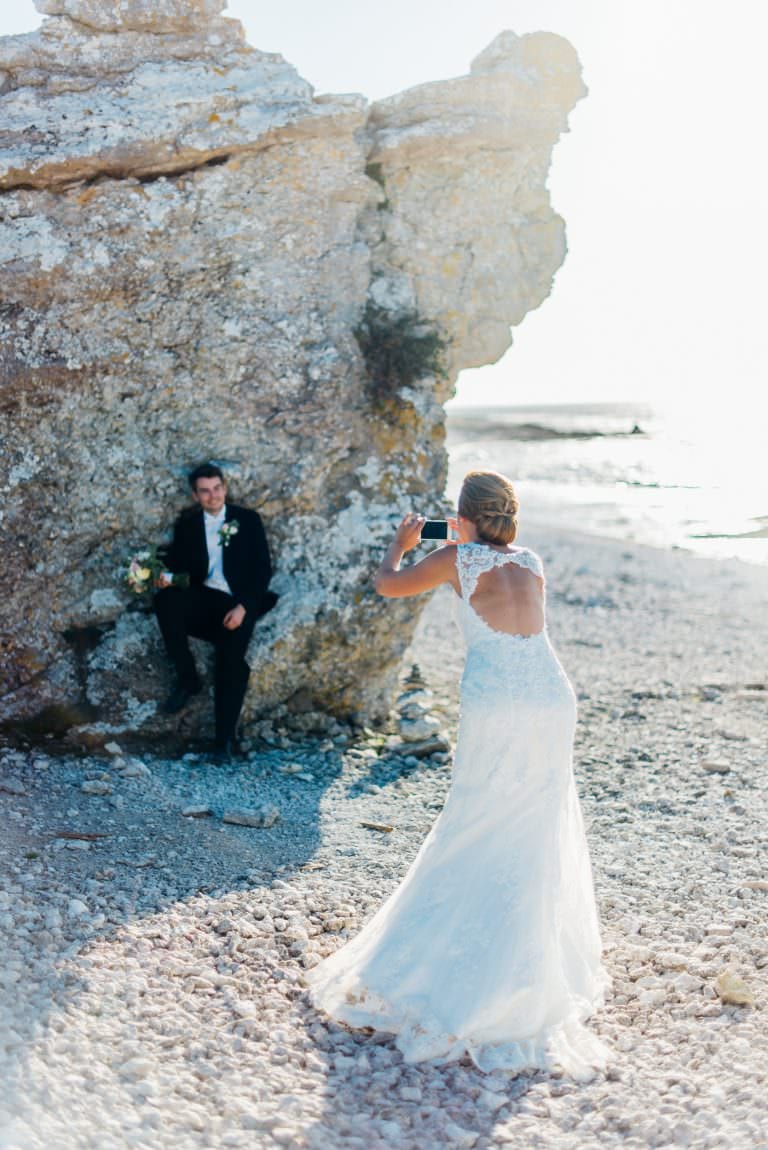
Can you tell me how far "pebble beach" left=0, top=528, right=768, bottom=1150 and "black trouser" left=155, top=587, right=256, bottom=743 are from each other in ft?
1.46

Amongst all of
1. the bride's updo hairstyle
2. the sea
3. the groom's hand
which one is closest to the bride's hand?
the bride's updo hairstyle

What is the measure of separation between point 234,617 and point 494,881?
365cm

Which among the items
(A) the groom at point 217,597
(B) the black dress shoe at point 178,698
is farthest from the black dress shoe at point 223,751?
(B) the black dress shoe at point 178,698

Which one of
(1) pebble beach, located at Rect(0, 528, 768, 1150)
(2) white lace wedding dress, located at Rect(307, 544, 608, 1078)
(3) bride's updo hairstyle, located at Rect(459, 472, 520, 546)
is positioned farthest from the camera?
(3) bride's updo hairstyle, located at Rect(459, 472, 520, 546)

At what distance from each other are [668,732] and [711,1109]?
225 inches

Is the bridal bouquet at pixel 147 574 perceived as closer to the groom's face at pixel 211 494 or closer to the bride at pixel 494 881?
the groom's face at pixel 211 494

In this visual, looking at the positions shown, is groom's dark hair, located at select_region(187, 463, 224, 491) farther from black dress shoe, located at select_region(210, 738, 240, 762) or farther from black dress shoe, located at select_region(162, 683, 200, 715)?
black dress shoe, located at select_region(210, 738, 240, 762)

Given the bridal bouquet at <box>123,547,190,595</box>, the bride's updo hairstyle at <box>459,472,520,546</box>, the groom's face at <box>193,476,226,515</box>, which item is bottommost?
the bridal bouquet at <box>123,547,190,595</box>

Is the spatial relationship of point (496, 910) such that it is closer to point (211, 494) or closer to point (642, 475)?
point (211, 494)

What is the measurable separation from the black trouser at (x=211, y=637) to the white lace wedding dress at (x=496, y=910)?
3.12m

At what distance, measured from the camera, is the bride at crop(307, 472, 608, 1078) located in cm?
473

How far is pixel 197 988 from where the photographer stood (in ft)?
17.0

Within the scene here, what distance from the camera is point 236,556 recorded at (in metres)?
8.29

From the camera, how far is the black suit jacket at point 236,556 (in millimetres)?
8234
